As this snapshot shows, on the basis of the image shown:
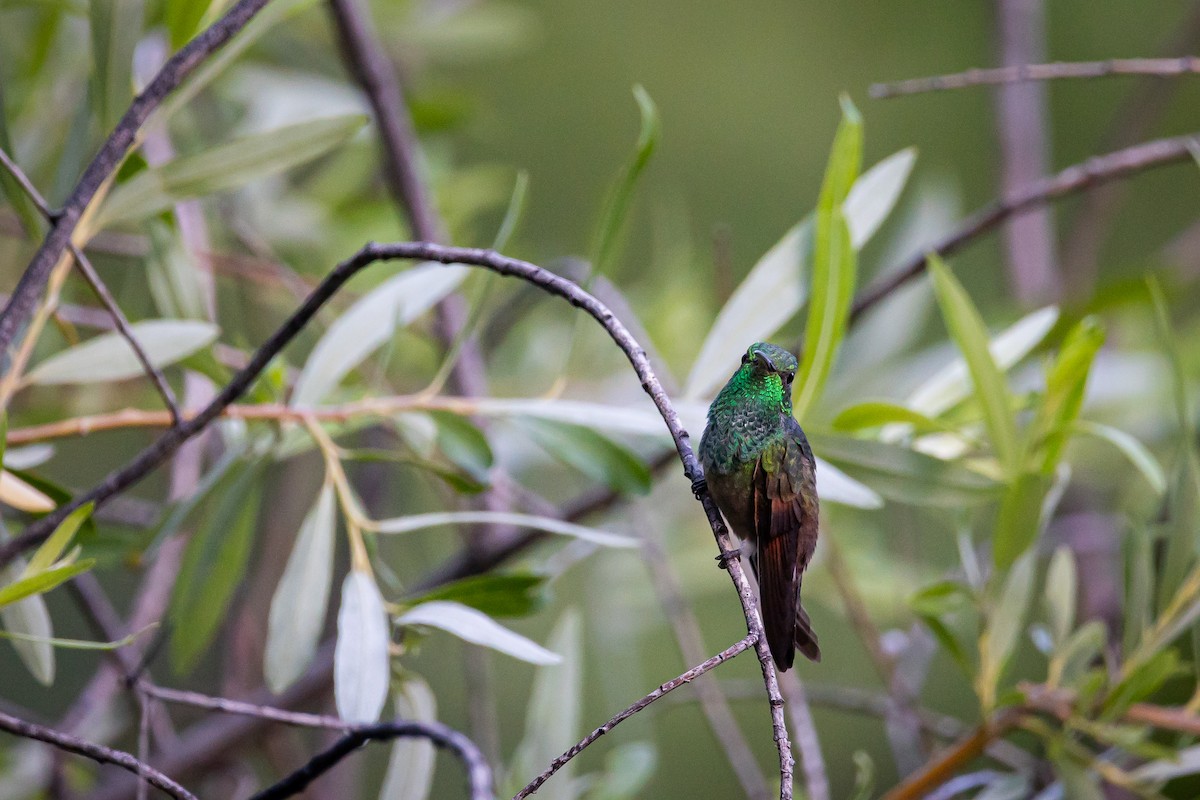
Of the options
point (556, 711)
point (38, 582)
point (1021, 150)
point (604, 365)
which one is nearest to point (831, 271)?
point (556, 711)

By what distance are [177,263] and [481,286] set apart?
0.82ft

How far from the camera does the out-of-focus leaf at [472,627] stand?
68cm

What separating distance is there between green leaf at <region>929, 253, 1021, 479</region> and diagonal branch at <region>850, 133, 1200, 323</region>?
0.14 m

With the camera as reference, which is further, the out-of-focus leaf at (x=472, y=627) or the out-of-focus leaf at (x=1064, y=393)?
the out-of-focus leaf at (x=1064, y=393)

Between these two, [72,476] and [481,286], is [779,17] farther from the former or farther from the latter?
[481,286]

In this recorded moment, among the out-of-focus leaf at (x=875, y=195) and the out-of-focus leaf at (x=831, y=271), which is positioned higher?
the out-of-focus leaf at (x=875, y=195)

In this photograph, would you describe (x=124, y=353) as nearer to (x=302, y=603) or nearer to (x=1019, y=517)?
(x=302, y=603)

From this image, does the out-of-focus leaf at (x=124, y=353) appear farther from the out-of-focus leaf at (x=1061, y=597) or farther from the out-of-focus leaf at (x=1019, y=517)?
the out-of-focus leaf at (x=1061, y=597)

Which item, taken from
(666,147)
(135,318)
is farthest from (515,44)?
(666,147)

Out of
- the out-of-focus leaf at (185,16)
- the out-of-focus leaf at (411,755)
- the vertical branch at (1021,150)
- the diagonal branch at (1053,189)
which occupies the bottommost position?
the out-of-focus leaf at (411,755)

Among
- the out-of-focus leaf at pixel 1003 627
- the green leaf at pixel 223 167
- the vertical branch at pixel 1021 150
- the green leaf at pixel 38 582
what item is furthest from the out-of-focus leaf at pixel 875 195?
the vertical branch at pixel 1021 150

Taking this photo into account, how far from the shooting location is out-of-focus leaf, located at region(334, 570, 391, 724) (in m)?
0.65

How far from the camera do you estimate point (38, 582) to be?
574 millimetres

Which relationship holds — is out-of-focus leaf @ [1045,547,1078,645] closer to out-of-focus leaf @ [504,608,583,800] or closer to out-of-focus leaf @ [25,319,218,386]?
out-of-focus leaf @ [504,608,583,800]
